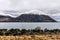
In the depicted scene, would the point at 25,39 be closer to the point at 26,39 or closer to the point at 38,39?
the point at 26,39

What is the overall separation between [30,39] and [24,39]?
2.43 feet

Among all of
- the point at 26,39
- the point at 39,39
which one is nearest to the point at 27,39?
the point at 26,39

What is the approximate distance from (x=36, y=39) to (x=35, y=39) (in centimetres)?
21

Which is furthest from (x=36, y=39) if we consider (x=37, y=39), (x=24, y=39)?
(x=24, y=39)

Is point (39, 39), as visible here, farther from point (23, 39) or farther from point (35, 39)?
point (23, 39)

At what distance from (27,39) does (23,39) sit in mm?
502

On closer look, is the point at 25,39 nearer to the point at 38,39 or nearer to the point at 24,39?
the point at 24,39

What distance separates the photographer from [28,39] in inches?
848

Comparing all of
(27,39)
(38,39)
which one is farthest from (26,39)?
(38,39)

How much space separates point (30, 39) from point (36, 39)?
2.35 ft

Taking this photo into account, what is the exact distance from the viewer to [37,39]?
21.7 meters

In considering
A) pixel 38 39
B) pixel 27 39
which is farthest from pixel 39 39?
pixel 27 39

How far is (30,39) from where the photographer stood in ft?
70.9

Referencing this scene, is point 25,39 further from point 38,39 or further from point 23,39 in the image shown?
point 38,39
